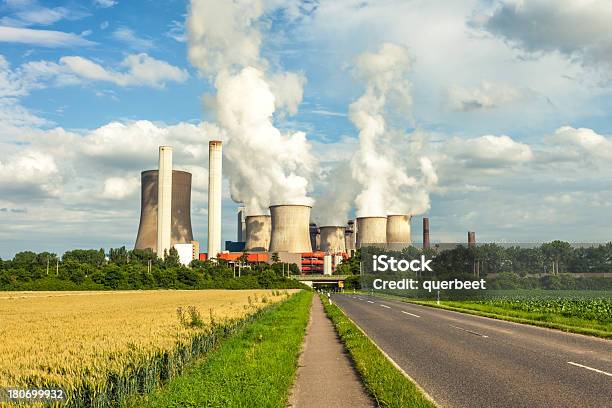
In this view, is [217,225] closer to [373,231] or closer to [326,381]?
[373,231]

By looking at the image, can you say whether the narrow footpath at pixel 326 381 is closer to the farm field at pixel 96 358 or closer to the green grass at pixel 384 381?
the green grass at pixel 384 381

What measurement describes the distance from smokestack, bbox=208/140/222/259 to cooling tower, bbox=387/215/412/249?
126 feet

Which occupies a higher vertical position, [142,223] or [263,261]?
[142,223]

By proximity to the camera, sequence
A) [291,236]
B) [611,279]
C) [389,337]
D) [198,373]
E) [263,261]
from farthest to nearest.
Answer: [263,261], [291,236], [611,279], [389,337], [198,373]

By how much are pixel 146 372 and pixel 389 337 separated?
35.6ft

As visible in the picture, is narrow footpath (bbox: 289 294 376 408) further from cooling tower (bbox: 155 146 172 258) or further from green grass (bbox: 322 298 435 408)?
cooling tower (bbox: 155 146 172 258)

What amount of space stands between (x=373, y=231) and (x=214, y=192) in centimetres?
3697

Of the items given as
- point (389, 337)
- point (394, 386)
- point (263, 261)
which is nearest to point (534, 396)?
point (394, 386)

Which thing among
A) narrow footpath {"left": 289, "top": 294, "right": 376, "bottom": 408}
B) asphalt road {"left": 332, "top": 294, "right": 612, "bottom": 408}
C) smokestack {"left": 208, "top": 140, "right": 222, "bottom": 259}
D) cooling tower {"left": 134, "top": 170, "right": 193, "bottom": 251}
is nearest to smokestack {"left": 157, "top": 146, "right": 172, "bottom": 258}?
cooling tower {"left": 134, "top": 170, "right": 193, "bottom": 251}

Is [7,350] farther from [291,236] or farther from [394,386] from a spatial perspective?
[291,236]

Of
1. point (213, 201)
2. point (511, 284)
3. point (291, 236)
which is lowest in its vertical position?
point (511, 284)

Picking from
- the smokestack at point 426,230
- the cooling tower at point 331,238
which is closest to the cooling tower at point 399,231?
the smokestack at point 426,230

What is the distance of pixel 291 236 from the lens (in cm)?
10212

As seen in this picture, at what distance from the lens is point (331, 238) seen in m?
138
